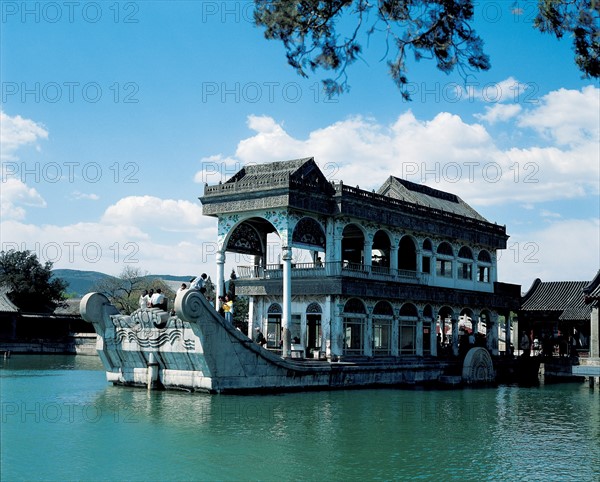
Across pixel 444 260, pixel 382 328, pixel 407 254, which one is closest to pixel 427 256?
pixel 407 254

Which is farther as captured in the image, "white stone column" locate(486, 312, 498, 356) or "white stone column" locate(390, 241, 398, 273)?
"white stone column" locate(486, 312, 498, 356)

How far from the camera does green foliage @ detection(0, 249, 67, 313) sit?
51.3 m

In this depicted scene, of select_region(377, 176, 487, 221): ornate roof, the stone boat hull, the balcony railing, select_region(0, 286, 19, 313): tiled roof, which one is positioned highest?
select_region(377, 176, 487, 221): ornate roof

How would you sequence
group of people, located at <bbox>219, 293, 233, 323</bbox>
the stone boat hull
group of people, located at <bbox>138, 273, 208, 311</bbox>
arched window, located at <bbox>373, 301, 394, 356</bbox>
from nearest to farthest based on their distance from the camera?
the stone boat hull → group of people, located at <bbox>138, 273, 208, 311</bbox> → group of people, located at <bbox>219, 293, 233, 323</bbox> → arched window, located at <bbox>373, 301, 394, 356</bbox>

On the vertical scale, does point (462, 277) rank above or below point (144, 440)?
above

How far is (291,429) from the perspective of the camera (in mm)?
15844

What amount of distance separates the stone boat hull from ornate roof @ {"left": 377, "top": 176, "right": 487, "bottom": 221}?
7942mm

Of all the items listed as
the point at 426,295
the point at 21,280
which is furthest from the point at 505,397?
the point at 21,280

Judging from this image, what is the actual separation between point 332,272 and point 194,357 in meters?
6.50

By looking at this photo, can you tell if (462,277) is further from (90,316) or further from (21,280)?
(21,280)

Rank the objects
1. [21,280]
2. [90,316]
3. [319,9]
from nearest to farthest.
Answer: [319,9], [90,316], [21,280]

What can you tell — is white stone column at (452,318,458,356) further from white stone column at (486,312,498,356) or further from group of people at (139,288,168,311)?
group of people at (139,288,168,311)

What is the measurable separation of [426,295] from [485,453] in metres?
15.1

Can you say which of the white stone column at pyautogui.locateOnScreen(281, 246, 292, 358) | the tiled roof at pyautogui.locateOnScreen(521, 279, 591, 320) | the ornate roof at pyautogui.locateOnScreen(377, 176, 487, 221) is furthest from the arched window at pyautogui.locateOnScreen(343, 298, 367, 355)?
the tiled roof at pyautogui.locateOnScreen(521, 279, 591, 320)
